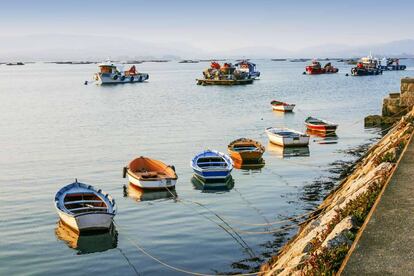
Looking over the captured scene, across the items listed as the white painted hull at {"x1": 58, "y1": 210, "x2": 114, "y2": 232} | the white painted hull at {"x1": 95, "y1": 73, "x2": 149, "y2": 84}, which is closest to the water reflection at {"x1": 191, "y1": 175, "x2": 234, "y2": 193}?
the white painted hull at {"x1": 58, "y1": 210, "x2": 114, "y2": 232}

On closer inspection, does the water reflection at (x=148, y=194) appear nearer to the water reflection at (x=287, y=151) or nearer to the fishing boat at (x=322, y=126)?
the water reflection at (x=287, y=151)

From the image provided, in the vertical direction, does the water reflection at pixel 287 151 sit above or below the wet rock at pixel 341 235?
below

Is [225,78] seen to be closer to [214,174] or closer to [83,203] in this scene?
[214,174]

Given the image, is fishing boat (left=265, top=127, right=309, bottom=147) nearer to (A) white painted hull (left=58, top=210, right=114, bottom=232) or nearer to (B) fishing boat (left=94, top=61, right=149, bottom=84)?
(A) white painted hull (left=58, top=210, right=114, bottom=232)

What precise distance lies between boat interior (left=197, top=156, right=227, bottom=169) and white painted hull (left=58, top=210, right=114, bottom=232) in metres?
11.0

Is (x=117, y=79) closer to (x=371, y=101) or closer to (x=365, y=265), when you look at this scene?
(x=371, y=101)

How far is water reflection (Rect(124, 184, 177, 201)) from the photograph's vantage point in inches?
1115

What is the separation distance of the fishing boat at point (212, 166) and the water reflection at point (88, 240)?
9000 millimetres

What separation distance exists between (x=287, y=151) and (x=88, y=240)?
22.6 m

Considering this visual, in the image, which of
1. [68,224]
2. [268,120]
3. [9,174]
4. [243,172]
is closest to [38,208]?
[68,224]

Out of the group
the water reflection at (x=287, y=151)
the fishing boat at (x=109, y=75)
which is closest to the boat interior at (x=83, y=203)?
the water reflection at (x=287, y=151)

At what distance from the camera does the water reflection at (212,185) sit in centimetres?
2977

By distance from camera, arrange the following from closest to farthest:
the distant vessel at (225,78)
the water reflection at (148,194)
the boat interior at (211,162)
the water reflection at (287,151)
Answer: the water reflection at (148,194) < the boat interior at (211,162) < the water reflection at (287,151) < the distant vessel at (225,78)

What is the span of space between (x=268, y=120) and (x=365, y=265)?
53365 millimetres
